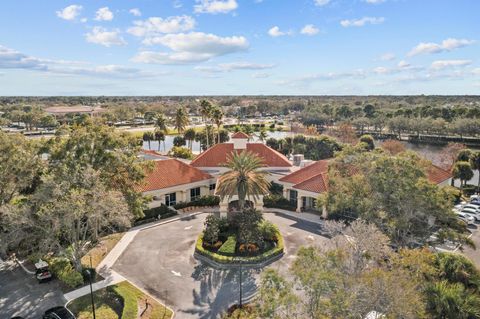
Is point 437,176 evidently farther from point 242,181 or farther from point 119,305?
point 119,305

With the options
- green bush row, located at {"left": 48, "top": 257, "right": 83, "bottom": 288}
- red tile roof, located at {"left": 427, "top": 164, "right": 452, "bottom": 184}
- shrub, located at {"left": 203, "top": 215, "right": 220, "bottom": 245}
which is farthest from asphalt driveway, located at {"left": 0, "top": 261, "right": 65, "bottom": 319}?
red tile roof, located at {"left": 427, "top": 164, "right": 452, "bottom": 184}

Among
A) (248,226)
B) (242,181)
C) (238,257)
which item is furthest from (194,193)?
(238,257)

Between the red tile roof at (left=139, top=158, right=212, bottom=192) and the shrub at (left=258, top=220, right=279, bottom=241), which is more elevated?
the red tile roof at (left=139, top=158, right=212, bottom=192)

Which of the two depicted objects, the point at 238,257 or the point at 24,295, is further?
the point at 238,257

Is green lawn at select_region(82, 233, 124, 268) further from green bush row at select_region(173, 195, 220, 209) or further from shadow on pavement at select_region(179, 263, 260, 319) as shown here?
green bush row at select_region(173, 195, 220, 209)

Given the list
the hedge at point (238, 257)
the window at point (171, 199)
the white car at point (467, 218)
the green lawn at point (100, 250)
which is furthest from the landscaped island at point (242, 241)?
the white car at point (467, 218)

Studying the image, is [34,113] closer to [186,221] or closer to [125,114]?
[125,114]
